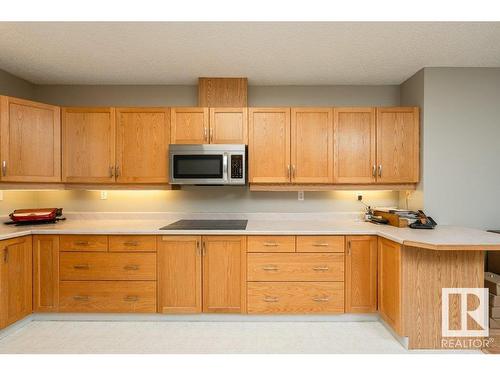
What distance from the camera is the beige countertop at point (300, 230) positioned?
2029 mm

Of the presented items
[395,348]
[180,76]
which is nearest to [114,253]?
[180,76]

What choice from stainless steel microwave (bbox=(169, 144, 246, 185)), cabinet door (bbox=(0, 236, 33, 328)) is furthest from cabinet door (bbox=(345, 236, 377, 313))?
cabinet door (bbox=(0, 236, 33, 328))

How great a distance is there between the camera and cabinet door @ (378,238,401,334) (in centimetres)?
223

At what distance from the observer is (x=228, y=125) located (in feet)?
9.63

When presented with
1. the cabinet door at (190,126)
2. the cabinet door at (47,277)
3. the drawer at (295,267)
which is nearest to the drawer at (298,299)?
the drawer at (295,267)

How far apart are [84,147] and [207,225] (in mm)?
1473

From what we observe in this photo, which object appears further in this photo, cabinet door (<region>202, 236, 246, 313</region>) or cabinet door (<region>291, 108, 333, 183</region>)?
cabinet door (<region>291, 108, 333, 183</region>)

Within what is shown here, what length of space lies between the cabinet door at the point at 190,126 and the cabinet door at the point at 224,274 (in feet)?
3.30

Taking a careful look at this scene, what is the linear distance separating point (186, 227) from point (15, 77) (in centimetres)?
243

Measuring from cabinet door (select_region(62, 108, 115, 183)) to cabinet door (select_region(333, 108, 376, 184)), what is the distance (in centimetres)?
229

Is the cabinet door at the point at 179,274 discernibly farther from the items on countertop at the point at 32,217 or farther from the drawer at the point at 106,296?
the items on countertop at the point at 32,217

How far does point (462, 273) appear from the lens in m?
2.14

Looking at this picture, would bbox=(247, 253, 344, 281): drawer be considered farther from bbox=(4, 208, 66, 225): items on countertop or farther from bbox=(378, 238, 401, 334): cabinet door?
bbox=(4, 208, 66, 225): items on countertop

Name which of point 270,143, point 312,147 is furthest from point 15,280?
point 312,147
